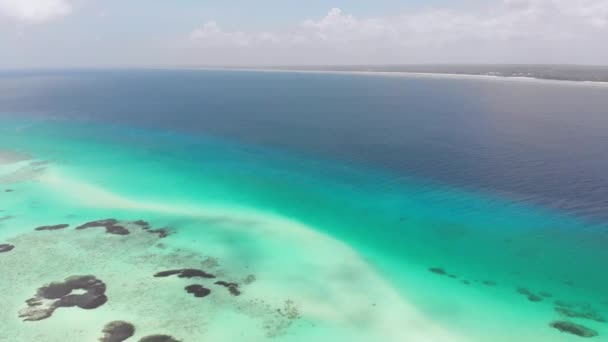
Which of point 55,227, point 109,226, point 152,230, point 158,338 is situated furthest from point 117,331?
point 55,227

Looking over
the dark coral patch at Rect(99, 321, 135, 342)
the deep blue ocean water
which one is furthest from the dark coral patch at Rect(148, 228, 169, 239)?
the deep blue ocean water

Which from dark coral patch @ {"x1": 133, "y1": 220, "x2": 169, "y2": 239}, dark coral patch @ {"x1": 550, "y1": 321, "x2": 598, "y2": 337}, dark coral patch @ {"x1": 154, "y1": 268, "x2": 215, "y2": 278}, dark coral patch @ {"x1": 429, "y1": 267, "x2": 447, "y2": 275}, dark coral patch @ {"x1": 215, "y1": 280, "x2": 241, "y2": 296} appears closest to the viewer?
dark coral patch @ {"x1": 550, "y1": 321, "x2": 598, "y2": 337}

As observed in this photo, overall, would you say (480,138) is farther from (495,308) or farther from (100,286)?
(100,286)

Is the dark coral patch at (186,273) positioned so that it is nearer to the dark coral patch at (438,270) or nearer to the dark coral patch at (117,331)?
the dark coral patch at (117,331)

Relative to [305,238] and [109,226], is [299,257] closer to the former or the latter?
[305,238]

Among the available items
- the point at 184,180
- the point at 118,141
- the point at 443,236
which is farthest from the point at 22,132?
the point at 443,236

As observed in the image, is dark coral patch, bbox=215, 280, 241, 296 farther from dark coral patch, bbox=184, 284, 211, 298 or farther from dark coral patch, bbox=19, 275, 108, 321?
dark coral patch, bbox=19, 275, 108, 321
